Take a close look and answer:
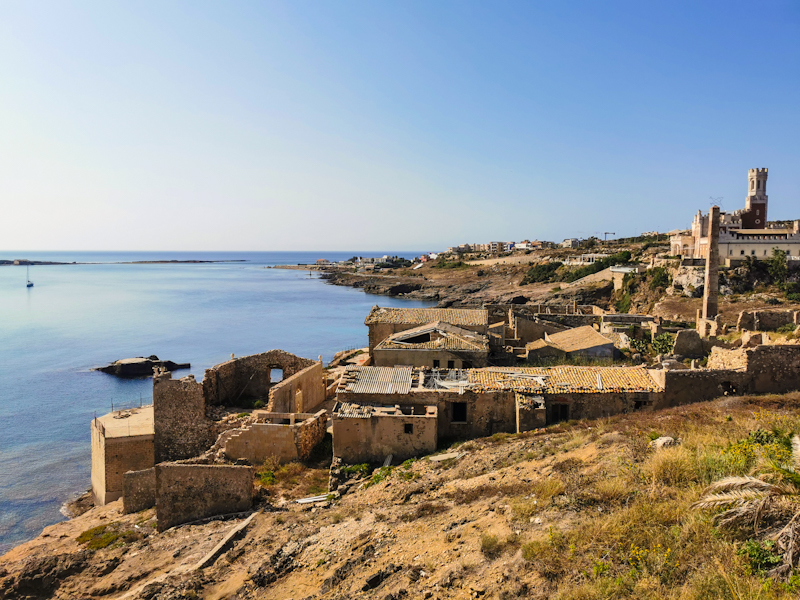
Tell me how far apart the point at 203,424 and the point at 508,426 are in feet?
33.6

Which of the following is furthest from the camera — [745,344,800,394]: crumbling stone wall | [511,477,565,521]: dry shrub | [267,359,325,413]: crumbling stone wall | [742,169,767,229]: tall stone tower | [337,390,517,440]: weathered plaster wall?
[742,169,767,229]: tall stone tower

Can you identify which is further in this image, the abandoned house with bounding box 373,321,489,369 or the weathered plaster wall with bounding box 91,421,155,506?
the abandoned house with bounding box 373,321,489,369

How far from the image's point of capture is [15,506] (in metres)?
19.2

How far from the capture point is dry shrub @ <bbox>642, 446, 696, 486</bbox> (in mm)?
8291

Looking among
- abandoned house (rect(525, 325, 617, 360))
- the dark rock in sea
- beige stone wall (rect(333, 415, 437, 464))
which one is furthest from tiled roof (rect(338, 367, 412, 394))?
the dark rock in sea

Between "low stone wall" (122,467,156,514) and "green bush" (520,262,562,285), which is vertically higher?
"green bush" (520,262,562,285)

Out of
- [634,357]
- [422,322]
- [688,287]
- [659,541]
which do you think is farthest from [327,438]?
[688,287]

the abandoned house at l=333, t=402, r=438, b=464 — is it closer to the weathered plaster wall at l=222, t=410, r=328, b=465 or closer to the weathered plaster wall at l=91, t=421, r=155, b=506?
the weathered plaster wall at l=222, t=410, r=328, b=465

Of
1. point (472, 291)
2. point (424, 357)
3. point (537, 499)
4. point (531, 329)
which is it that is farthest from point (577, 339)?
point (472, 291)

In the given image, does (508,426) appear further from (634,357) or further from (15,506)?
(15,506)

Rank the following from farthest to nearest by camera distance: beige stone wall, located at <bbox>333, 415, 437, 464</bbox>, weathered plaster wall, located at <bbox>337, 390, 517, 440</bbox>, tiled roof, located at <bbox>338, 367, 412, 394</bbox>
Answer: tiled roof, located at <bbox>338, 367, 412, 394</bbox>, weathered plaster wall, located at <bbox>337, 390, 517, 440</bbox>, beige stone wall, located at <bbox>333, 415, 437, 464</bbox>

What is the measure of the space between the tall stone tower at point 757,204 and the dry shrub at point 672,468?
59.1 metres

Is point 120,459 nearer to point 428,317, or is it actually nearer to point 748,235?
point 428,317

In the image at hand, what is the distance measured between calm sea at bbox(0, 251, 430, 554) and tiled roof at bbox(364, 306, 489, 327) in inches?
577
